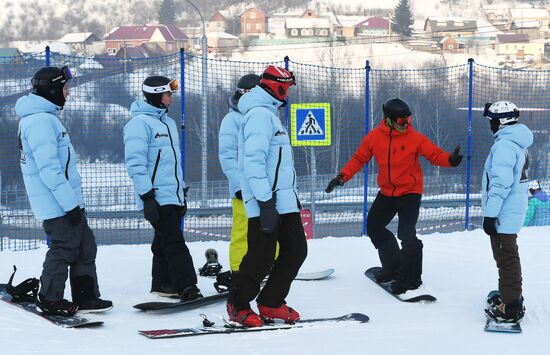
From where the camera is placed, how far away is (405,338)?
5.52 metres

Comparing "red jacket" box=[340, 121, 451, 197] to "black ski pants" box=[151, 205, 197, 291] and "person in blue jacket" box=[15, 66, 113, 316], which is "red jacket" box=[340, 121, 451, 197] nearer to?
"black ski pants" box=[151, 205, 197, 291]

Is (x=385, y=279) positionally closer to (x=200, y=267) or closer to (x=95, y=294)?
(x=200, y=267)

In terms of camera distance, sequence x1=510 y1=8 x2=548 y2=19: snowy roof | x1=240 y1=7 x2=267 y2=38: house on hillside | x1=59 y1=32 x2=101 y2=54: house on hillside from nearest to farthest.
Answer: x1=59 y1=32 x2=101 y2=54: house on hillside
x1=240 y1=7 x2=267 y2=38: house on hillside
x1=510 y1=8 x2=548 y2=19: snowy roof

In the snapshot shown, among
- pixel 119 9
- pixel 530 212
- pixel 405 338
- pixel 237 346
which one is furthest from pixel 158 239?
pixel 119 9

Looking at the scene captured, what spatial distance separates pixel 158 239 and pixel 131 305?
534 mm

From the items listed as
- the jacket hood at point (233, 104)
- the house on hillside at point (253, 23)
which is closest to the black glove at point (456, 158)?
the jacket hood at point (233, 104)

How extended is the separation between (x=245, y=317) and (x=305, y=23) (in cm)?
11451

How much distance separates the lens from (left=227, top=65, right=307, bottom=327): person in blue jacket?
17.8 feet

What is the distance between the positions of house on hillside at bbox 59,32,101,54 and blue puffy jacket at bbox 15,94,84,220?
4056 inches

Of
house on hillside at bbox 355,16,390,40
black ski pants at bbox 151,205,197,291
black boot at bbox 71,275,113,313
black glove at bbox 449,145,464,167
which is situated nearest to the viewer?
black boot at bbox 71,275,113,313

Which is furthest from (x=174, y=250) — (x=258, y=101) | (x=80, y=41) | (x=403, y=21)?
(x=403, y=21)

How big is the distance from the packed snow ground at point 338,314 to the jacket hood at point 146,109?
4.70 feet

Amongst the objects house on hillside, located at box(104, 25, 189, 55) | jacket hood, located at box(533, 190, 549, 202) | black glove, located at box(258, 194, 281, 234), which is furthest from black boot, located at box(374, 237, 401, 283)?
house on hillside, located at box(104, 25, 189, 55)

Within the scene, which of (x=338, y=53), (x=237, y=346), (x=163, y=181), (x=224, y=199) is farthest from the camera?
(x=338, y=53)
